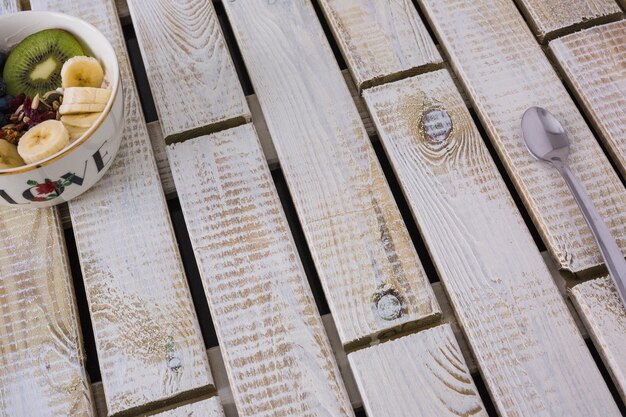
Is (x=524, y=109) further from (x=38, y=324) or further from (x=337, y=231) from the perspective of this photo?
(x=38, y=324)

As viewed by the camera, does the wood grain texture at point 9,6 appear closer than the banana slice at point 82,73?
No

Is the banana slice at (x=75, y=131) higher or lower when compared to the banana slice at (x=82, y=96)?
lower

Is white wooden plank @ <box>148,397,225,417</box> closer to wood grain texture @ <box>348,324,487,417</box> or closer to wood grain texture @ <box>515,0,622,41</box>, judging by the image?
wood grain texture @ <box>348,324,487,417</box>

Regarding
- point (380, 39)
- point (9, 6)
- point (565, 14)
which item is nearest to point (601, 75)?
point (565, 14)

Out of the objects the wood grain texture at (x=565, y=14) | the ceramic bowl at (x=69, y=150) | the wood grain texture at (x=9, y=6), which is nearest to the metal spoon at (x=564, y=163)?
the wood grain texture at (x=565, y=14)

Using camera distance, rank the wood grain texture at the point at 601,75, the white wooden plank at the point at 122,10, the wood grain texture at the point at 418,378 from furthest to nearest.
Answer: the white wooden plank at the point at 122,10, the wood grain texture at the point at 601,75, the wood grain texture at the point at 418,378

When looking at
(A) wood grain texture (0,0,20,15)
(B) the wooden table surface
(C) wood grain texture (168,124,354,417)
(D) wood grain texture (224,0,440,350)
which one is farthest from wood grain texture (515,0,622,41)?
(A) wood grain texture (0,0,20,15)

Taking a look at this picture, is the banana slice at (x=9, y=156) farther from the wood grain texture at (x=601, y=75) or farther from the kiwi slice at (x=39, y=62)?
the wood grain texture at (x=601, y=75)

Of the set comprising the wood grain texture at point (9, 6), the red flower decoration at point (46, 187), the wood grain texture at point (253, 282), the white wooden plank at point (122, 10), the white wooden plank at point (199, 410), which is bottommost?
the white wooden plank at point (199, 410)
